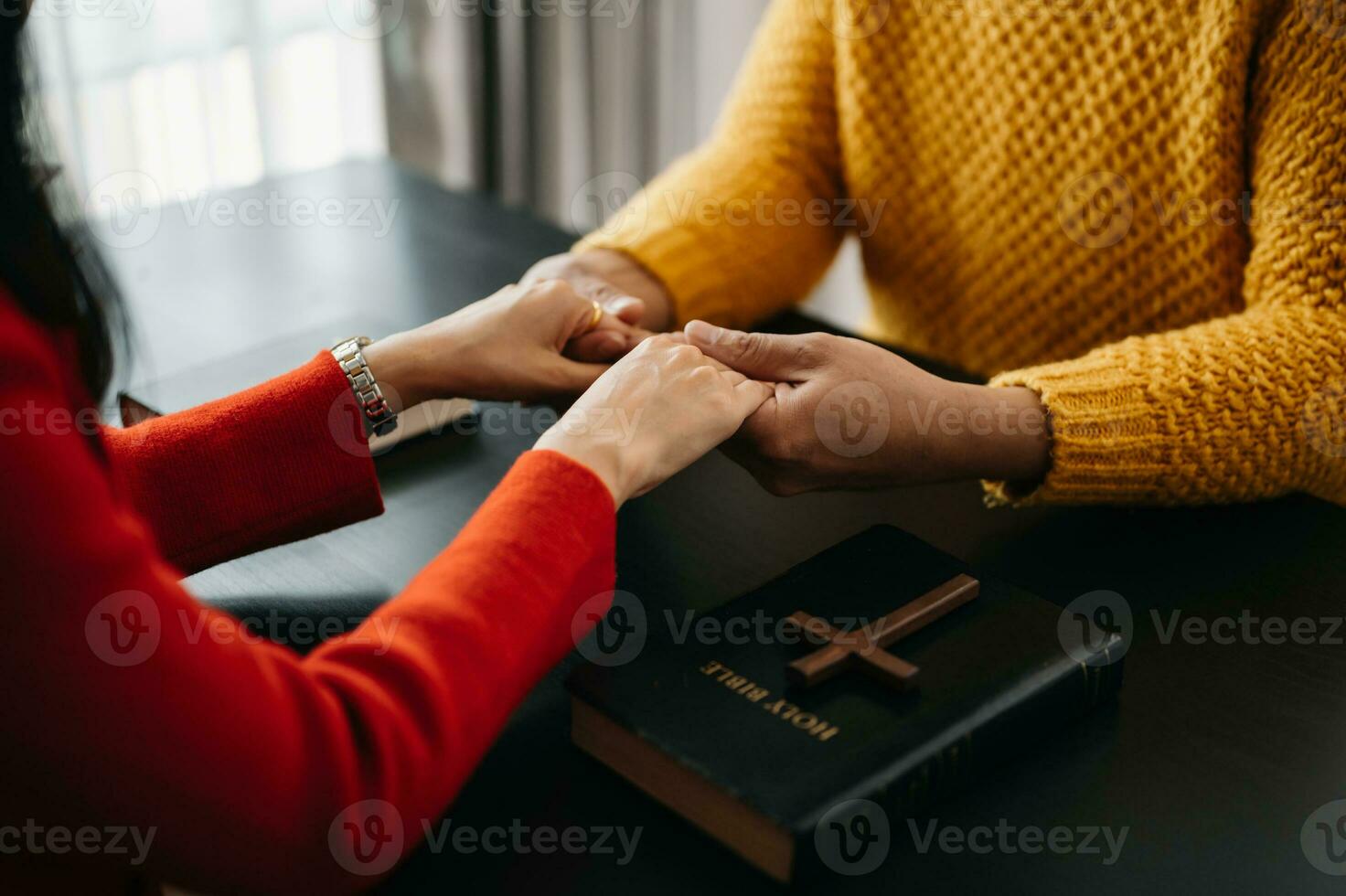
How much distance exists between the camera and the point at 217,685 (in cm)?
60

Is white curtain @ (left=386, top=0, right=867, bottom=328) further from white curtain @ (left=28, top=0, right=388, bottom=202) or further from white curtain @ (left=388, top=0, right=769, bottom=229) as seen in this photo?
white curtain @ (left=28, top=0, right=388, bottom=202)

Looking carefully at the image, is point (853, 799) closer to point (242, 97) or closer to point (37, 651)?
point (37, 651)

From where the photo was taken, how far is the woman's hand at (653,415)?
0.78 metres

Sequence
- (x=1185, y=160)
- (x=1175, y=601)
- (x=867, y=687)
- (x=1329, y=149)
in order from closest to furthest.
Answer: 1. (x=867, y=687)
2. (x=1175, y=601)
3. (x=1329, y=149)
4. (x=1185, y=160)

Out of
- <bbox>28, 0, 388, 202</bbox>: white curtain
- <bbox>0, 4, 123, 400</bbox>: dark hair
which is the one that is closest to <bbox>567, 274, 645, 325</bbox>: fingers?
<bbox>0, 4, 123, 400</bbox>: dark hair

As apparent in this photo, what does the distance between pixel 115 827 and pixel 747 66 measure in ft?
3.55

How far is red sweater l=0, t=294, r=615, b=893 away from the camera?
57 cm

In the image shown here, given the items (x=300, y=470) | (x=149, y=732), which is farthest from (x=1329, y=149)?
(x=149, y=732)

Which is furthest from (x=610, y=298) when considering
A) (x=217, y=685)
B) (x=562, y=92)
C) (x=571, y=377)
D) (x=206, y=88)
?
(x=562, y=92)

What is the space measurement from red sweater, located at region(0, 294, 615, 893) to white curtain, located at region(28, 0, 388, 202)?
1.67 meters

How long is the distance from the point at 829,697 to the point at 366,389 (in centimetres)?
46

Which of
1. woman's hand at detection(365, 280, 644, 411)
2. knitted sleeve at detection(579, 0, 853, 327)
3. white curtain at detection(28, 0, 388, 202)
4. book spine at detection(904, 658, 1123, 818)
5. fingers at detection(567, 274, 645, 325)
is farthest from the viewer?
white curtain at detection(28, 0, 388, 202)

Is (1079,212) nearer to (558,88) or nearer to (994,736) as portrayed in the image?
(994,736)

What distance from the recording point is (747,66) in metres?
1.42
